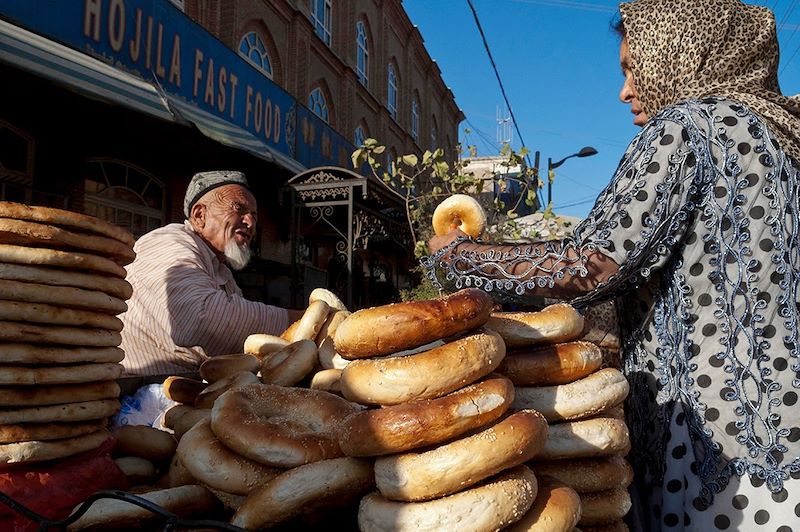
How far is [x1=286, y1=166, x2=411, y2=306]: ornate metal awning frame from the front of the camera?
8516 mm

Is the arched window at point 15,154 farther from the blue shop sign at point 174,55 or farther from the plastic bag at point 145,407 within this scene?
the plastic bag at point 145,407

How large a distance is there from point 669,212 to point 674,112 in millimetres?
324

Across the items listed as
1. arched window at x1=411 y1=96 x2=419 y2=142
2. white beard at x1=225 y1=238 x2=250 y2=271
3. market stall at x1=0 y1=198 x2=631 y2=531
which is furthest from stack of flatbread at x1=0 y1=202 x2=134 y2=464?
arched window at x1=411 y1=96 x2=419 y2=142

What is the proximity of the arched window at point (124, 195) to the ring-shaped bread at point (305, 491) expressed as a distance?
247 inches

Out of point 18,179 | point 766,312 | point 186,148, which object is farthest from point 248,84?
point 766,312

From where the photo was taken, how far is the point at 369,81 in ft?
61.6

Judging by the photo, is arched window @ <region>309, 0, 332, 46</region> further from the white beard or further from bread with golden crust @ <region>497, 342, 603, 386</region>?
bread with golden crust @ <region>497, 342, 603, 386</region>

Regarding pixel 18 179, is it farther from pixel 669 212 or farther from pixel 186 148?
pixel 669 212

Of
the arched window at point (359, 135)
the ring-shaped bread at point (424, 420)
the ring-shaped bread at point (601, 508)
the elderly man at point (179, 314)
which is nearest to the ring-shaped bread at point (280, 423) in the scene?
the ring-shaped bread at point (424, 420)

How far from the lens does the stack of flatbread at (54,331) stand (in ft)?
3.96

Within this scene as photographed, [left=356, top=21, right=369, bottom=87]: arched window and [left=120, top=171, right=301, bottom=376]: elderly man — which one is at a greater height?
[left=356, top=21, right=369, bottom=87]: arched window

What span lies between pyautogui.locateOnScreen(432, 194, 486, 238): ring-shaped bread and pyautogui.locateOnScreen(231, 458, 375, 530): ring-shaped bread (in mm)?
1268

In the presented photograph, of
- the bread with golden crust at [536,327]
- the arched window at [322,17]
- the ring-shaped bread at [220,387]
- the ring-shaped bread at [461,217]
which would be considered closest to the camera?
the bread with golden crust at [536,327]

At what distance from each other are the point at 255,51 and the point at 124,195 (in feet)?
18.3
